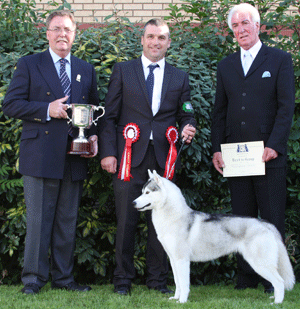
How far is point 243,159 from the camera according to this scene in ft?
13.4

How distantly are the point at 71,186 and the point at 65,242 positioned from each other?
562mm

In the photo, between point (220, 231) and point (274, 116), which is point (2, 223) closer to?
point (220, 231)

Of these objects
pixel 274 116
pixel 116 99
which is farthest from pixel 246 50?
pixel 116 99

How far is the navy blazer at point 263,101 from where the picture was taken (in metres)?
3.95

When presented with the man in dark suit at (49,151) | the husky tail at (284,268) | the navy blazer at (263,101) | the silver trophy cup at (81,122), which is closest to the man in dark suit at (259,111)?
the navy blazer at (263,101)

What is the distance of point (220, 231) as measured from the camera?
383 cm

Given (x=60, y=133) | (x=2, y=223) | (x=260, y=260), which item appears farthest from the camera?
(x=2, y=223)

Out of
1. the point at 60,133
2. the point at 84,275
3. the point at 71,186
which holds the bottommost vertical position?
the point at 84,275

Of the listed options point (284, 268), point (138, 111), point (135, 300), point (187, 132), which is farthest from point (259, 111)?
point (135, 300)

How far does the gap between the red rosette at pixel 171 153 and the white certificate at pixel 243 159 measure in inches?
20.5

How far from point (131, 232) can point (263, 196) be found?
4.42 feet

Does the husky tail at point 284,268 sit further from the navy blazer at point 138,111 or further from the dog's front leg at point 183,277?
the navy blazer at point 138,111

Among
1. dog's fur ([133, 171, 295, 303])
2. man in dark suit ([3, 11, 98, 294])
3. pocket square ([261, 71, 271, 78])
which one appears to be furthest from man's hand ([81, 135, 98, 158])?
pocket square ([261, 71, 271, 78])

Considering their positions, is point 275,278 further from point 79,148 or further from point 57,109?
point 57,109
